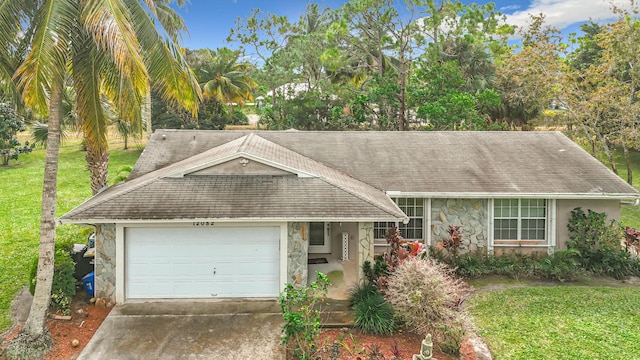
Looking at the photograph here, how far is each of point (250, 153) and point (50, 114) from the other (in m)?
4.79

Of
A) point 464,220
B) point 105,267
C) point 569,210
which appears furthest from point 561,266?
point 105,267

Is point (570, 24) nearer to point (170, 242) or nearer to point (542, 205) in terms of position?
point (542, 205)

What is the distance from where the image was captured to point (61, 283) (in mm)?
10242

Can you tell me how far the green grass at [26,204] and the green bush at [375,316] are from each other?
7.80 meters

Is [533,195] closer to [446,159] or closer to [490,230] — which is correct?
[490,230]

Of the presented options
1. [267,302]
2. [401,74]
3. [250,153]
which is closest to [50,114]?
[250,153]

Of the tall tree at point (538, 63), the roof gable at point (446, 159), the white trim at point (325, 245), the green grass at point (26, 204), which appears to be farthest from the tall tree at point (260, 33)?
the white trim at point (325, 245)

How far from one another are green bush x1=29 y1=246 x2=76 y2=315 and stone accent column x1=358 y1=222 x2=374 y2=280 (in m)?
6.96

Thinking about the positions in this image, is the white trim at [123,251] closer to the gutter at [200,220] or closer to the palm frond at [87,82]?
the gutter at [200,220]

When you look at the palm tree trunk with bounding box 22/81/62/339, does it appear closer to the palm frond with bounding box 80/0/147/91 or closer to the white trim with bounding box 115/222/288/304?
the palm frond with bounding box 80/0/147/91

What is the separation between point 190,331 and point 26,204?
17.2 m

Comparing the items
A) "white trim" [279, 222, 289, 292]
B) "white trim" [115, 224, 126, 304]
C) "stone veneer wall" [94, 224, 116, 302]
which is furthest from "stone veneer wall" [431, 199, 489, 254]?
"stone veneer wall" [94, 224, 116, 302]

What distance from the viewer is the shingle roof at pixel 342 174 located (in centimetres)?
1053

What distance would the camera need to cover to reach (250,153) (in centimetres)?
1200
